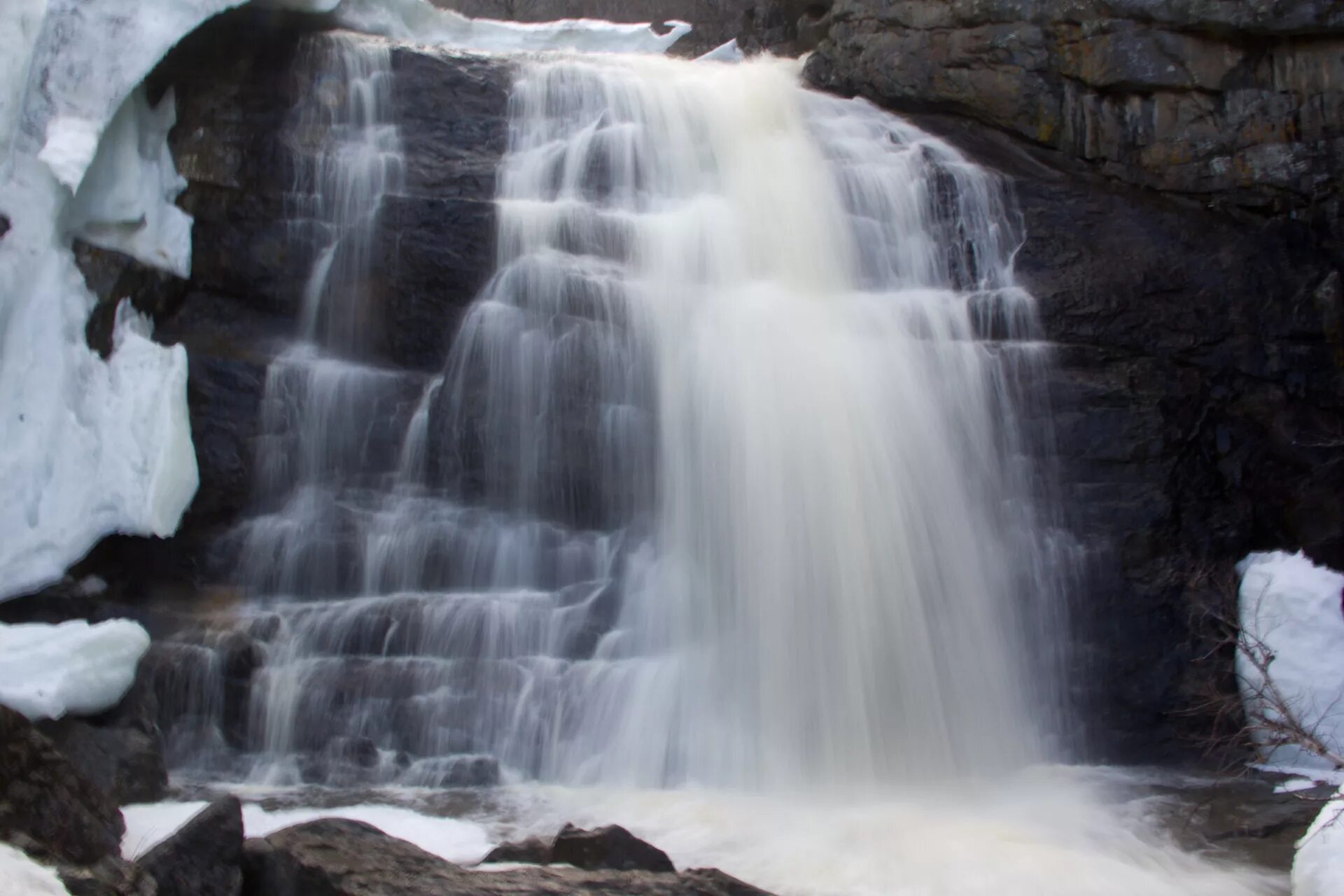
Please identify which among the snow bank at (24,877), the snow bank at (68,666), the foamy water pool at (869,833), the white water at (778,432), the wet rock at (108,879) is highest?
the white water at (778,432)

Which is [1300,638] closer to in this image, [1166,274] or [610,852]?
[1166,274]

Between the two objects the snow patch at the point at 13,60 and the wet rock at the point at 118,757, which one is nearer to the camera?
the wet rock at the point at 118,757

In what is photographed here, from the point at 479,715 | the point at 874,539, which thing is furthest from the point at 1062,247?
the point at 479,715

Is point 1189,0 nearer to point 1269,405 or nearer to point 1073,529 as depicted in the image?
point 1269,405

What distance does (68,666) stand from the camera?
27.2ft

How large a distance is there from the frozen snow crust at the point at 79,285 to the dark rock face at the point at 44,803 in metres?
4.31

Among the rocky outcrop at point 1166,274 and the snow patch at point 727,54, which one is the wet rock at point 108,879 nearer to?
the rocky outcrop at point 1166,274

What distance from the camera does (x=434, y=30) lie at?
14.8 metres

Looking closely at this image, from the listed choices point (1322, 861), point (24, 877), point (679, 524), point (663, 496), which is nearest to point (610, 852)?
point (24, 877)

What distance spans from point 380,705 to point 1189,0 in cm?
999

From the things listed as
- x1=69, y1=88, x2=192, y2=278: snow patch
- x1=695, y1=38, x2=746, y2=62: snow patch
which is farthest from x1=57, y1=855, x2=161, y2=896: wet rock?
x1=695, y1=38, x2=746, y2=62: snow patch

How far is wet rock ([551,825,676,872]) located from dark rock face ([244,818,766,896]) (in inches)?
8.6

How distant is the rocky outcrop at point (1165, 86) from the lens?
11.8 metres

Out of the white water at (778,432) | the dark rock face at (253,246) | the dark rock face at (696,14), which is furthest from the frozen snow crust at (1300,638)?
the dark rock face at (696,14)
